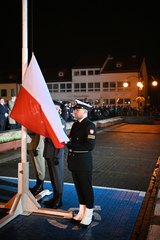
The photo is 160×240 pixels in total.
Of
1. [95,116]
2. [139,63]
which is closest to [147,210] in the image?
[95,116]

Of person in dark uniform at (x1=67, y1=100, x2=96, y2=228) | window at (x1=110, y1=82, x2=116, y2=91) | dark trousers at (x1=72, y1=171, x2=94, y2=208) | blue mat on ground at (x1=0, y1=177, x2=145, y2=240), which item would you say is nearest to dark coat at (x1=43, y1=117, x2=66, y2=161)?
person in dark uniform at (x1=67, y1=100, x2=96, y2=228)

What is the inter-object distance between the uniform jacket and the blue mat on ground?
994 mm

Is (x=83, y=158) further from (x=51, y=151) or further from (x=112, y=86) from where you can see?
(x=112, y=86)

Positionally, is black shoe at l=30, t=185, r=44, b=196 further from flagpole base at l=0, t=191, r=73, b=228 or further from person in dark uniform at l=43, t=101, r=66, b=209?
flagpole base at l=0, t=191, r=73, b=228

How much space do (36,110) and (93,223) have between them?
2.19m

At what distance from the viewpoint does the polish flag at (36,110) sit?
529 cm

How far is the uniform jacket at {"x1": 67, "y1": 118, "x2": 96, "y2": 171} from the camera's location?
16.2ft

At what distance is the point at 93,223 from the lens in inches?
204

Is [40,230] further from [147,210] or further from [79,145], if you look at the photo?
[147,210]

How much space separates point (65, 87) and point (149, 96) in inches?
783

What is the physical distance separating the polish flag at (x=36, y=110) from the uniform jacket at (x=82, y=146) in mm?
314

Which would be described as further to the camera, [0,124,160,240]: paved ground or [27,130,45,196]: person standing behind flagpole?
[0,124,160,240]: paved ground

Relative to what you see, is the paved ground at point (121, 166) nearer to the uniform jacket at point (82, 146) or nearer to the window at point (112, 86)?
the uniform jacket at point (82, 146)

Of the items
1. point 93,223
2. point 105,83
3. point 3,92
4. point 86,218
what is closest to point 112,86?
point 105,83
